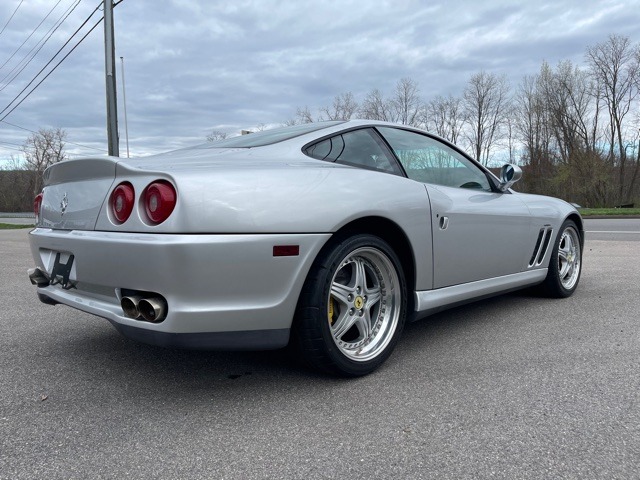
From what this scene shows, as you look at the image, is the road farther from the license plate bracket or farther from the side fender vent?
the side fender vent

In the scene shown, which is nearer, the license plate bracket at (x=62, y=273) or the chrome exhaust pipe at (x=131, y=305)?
the chrome exhaust pipe at (x=131, y=305)

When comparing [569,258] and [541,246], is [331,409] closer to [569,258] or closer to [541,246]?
[541,246]

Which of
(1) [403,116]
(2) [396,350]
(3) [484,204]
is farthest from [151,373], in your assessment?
(1) [403,116]

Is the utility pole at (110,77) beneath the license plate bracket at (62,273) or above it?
above

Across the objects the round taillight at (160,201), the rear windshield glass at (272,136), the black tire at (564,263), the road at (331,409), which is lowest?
the road at (331,409)

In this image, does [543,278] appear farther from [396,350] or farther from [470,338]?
[396,350]

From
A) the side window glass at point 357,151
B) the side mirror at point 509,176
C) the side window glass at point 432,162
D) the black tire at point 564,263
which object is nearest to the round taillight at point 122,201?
the side window glass at point 357,151

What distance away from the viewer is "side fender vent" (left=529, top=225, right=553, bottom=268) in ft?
13.5

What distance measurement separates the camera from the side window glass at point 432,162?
318cm

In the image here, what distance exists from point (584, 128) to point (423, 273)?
39936mm

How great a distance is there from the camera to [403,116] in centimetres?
3494

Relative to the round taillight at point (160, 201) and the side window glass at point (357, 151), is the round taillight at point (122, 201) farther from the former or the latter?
the side window glass at point (357, 151)

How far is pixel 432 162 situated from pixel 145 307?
83.8 inches

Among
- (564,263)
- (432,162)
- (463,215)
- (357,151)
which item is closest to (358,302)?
(357,151)
